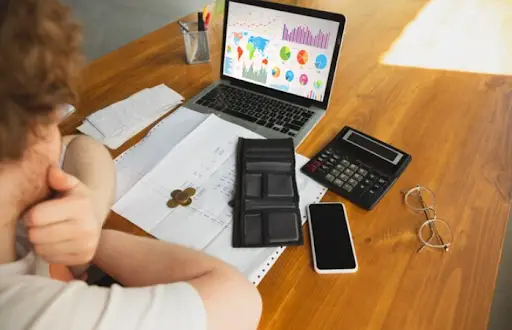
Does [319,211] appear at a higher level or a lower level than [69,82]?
lower

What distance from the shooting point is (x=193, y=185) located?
2.77 feet

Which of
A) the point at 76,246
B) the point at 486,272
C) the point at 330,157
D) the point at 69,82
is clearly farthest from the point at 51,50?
the point at 486,272

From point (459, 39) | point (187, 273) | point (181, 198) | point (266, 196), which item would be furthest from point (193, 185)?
point (459, 39)

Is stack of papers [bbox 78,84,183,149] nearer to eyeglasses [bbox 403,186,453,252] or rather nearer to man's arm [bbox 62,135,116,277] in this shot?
man's arm [bbox 62,135,116,277]

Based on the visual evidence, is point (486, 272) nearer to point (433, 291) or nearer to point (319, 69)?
point (433, 291)

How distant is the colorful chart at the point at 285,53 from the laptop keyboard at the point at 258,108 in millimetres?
108

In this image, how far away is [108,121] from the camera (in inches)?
40.0

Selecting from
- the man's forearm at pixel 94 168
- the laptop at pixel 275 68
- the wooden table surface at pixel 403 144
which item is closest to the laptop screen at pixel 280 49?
the laptop at pixel 275 68

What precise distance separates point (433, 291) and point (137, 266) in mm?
467

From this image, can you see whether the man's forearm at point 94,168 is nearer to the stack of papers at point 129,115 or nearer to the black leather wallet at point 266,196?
the stack of papers at point 129,115

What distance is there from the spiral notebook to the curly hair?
36 centimetres

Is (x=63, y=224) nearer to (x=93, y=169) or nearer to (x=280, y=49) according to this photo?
(x=93, y=169)

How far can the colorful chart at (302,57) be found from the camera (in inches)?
39.6

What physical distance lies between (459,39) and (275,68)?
68 cm
